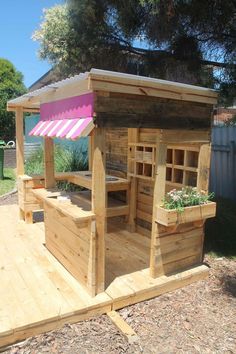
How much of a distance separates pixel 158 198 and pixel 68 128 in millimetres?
1185

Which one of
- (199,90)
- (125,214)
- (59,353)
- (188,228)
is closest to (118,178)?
(125,214)

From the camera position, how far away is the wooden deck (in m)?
2.80

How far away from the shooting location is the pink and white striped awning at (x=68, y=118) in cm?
292

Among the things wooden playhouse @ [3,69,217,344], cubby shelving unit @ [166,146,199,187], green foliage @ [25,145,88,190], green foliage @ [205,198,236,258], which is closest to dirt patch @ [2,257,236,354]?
wooden playhouse @ [3,69,217,344]

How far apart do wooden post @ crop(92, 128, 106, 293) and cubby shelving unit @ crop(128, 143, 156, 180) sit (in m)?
1.56

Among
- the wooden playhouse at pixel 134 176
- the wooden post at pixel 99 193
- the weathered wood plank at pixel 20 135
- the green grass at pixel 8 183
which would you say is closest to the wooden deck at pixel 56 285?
the wooden playhouse at pixel 134 176

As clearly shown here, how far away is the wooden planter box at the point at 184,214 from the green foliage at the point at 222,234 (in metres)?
1.03

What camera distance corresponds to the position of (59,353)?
8.30 feet

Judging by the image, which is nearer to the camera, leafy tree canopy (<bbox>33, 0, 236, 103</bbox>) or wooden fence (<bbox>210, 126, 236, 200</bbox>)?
leafy tree canopy (<bbox>33, 0, 236, 103</bbox>)

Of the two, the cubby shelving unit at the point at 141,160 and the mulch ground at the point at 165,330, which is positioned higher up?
the cubby shelving unit at the point at 141,160

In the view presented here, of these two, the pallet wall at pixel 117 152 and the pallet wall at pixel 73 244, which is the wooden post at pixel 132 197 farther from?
the pallet wall at pixel 73 244

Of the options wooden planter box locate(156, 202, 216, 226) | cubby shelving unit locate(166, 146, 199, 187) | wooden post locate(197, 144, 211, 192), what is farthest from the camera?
cubby shelving unit locate(166, 146, 199, 187)

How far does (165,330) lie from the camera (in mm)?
2846

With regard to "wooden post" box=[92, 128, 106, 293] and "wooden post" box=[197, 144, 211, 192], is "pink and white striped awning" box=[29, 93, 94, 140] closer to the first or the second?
"wooden post" box=[92, 128, 106, 293]
